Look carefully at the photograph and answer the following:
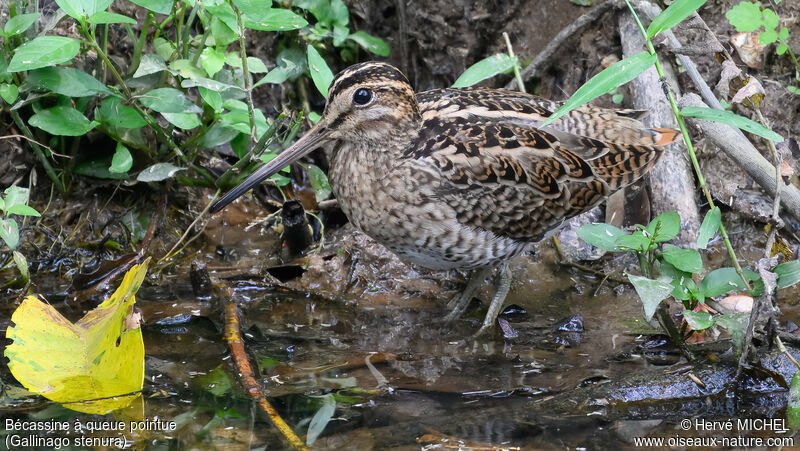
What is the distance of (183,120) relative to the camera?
4.40m

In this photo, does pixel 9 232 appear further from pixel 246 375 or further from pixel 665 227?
pixel 665 227

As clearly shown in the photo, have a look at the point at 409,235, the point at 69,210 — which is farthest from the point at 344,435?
the point at 69,210

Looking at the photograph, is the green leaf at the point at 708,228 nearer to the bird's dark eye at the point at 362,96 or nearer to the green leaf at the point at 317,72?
the bird's dark eye at the point at 362,96

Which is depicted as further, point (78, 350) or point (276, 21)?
point (276, 21)

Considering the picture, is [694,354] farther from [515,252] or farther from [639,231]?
[515,252]

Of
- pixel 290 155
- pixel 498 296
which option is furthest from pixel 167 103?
pixel 498 296

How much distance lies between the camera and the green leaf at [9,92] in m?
4.15

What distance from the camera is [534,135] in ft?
13.7

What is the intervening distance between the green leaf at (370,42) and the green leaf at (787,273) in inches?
117

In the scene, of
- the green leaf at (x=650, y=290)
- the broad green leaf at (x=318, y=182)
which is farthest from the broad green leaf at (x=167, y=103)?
the green leaf at (x=650, y=290)

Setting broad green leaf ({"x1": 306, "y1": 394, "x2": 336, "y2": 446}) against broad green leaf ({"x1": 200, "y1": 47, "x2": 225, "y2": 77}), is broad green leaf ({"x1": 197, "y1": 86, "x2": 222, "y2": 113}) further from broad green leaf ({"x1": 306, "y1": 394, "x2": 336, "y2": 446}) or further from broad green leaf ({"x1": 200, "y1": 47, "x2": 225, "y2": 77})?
broad green leaf ({"x1": 306, "y1": 394, "x2": 336, "y2": 446})

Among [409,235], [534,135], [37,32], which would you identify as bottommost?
[409,235]

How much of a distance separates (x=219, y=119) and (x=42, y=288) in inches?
49.1

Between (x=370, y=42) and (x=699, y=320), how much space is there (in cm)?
297
